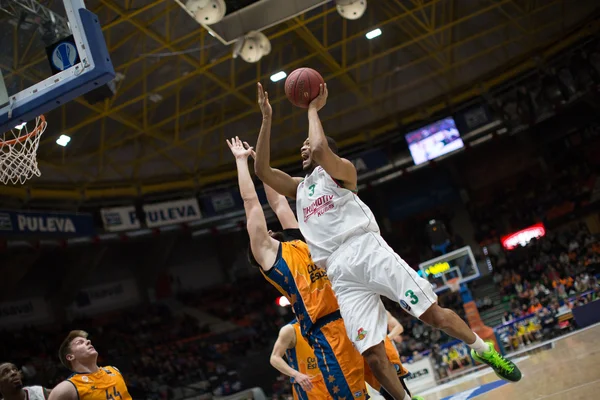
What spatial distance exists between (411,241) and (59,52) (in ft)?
68.1

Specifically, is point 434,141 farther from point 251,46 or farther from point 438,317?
point 438,317

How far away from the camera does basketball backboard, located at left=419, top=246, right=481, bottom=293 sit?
1523 centimetres

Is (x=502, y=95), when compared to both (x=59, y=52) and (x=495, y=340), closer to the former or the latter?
(x=495, y=340)

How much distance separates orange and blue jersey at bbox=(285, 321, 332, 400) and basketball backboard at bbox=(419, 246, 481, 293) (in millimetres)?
10203

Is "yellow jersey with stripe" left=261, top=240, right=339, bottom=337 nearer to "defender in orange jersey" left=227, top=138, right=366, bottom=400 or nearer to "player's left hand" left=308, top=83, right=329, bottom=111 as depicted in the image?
"defender in orange jersey" left=227, top=138, right=366, bottom=400

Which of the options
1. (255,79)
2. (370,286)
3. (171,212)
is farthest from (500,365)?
(171,212)

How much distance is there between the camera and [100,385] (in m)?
4.51

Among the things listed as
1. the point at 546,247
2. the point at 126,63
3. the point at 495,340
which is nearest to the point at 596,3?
the point at 546,247

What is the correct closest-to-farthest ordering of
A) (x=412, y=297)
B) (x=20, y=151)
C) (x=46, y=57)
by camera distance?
(x=412, y=297) → (x=46, y=57) → (x=20, y=151)

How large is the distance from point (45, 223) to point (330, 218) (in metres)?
14.3

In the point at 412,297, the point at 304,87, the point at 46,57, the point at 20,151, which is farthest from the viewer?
the point at 20,151

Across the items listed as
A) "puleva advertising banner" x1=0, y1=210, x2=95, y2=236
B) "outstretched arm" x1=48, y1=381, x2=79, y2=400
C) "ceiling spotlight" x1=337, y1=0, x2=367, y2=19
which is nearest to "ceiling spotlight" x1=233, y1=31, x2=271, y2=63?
"ceiling spotlight" x1=337, y1=0, x2=367, y2=19

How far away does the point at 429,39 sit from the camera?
19641 mm

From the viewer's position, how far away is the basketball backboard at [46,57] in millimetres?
4852
